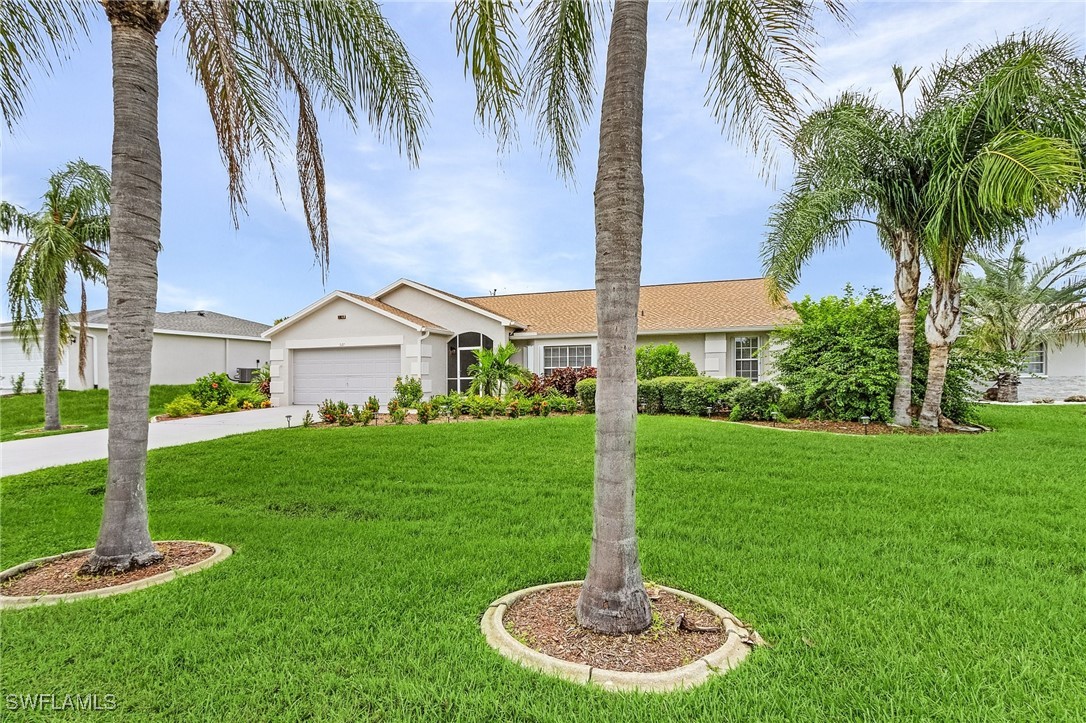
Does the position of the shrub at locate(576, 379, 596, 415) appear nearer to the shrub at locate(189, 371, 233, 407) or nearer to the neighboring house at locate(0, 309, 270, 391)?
the shrub at locate(189, 371, 233, 407)

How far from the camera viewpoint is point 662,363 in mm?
16094

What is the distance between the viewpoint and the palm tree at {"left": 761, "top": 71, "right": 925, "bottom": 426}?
417 inches

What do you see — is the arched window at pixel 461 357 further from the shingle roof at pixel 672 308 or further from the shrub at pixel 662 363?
the shrub at pixel 662 363

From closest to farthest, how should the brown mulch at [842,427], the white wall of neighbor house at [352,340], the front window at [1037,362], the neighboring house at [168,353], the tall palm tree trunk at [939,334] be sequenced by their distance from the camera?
1. the tall palm tree trunk at [939,334]
2. the brown mulch at [842,427]
3. the white wall of neighbor house at [352,340]
4. the front window at [1037,362]
5. the neighboring house at [168,353]

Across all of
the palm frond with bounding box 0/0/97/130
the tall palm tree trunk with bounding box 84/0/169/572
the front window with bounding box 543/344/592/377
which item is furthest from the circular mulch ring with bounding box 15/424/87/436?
the front window with bounding box 543/344/592/377

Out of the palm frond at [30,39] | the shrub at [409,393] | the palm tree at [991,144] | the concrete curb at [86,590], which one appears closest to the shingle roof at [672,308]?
the shrub at [409,393]

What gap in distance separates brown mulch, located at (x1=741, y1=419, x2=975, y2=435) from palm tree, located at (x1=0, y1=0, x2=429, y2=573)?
33.2 feet

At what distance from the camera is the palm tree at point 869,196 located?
10602 mm

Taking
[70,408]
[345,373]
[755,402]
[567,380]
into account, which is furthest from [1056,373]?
[70,408]

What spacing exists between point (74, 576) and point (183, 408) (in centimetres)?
1348

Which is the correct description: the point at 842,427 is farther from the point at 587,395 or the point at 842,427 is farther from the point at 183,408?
the point at 183,408

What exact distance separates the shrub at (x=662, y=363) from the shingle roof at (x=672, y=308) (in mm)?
1643

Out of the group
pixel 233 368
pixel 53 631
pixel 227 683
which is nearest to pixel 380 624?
pixel 227 683

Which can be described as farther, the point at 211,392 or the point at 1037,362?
the point at 1037,362
